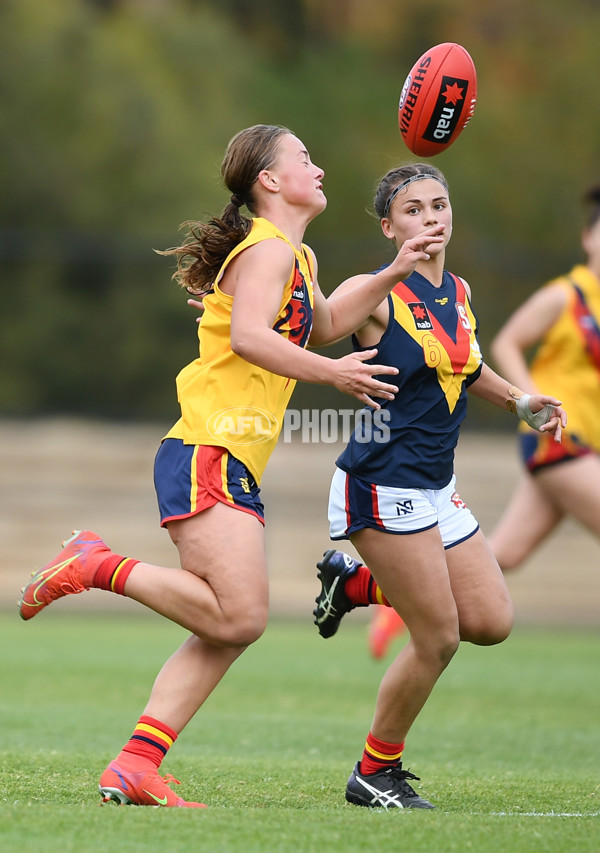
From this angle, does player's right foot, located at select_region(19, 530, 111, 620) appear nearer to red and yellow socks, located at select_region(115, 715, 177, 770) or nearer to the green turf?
red and yellow socks, located at select_region(115, 715, 177, 770)

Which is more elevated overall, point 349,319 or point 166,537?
point 349,319

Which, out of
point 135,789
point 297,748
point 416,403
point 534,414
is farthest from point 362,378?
point 297,748

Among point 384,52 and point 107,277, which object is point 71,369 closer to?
point 107,277

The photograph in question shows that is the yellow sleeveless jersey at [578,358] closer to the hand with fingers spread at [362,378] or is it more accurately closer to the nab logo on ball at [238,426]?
the nab logo on ball at [238,426]

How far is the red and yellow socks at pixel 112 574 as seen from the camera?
154 inches

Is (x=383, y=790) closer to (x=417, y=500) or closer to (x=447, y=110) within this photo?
(x=417, y=500)

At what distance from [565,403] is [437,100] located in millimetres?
3274

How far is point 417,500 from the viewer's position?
13.6ft

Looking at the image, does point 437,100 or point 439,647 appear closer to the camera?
point 439,647

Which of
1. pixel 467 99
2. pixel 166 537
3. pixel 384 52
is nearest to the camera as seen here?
pixel 467 99

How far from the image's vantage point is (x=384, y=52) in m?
34.1

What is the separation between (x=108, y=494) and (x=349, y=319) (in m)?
11.2

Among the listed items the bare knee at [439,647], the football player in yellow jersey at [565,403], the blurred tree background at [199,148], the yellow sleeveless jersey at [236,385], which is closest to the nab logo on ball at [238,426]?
the yellow sleeveless jersey at [236,385]

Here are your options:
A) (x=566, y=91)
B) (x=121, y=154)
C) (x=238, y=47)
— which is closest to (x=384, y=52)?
(x=238, y=47)
